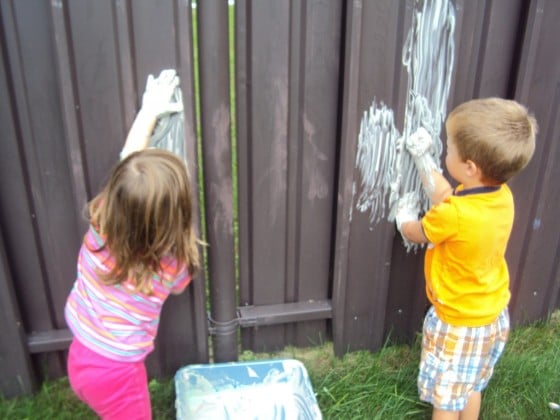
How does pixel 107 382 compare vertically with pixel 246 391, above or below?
above

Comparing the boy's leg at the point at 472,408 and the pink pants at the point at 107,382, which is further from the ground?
the pink pants at the point at 107,382

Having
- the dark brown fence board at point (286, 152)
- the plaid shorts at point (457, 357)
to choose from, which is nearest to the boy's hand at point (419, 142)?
the dark brown fence board at point (286, 152)

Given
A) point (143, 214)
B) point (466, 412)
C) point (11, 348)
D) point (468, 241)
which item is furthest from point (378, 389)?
point (11, 348)

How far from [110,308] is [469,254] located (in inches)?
49.4

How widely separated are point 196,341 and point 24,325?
735 millimetres

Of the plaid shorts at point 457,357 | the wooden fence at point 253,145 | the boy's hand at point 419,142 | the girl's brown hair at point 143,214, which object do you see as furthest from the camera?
the boy's hand at point 419,142

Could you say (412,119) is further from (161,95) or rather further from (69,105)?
(69,105)

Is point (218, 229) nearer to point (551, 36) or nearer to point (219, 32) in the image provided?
point (219, 32)

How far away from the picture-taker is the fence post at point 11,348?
228cm

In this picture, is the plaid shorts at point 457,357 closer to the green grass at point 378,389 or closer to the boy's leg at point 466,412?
the boy's leg at point 466,412

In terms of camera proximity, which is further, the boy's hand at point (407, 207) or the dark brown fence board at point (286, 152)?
the boy's hand at point (407, 207)

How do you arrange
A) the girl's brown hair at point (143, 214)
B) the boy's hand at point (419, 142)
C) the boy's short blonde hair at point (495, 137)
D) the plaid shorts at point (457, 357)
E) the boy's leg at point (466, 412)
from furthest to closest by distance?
1. the boy's hand at point (419, 142)
2. the boy's leg at point (466, 412)
3. the plaid shorts at point (457, 357)
4. the boy's short blonde hair at point (495, 137)
5. the girl's brown hair at point (143, 214)

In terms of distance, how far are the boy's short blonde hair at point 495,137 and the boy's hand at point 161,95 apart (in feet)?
3.38

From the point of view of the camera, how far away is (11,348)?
7.86 ft
